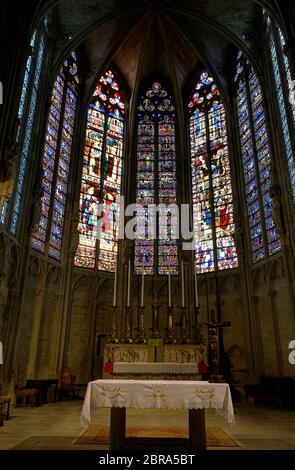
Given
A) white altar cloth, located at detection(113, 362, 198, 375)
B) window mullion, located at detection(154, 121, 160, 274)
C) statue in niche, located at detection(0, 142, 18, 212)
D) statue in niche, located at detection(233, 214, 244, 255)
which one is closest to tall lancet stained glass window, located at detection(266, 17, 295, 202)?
statue in niche, located at detection(233, 214, 244, 255)

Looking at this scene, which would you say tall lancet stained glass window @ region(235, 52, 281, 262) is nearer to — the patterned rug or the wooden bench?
the wooden bench

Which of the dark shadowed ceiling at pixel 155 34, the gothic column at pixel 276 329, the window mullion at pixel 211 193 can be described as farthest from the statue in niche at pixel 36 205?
the gothic column at pixel 276 329

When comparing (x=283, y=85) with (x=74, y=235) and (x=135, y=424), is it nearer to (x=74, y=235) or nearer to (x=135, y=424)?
(x=74, y=235)

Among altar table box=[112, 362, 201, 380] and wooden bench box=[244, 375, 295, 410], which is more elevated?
altar table box=[112, 362, 201, 380]

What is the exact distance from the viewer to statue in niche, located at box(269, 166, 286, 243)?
470 inches

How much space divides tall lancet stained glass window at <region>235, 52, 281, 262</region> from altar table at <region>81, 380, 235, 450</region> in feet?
30.9

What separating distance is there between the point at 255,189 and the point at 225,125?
14.5 feet

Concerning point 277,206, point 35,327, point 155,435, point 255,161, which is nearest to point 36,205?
point 35,327

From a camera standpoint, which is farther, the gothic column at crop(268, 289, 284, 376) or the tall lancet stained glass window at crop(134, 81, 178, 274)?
the tall lancet stained glass window at crop(134, 81, 178, 274)

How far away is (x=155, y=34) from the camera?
18.6m

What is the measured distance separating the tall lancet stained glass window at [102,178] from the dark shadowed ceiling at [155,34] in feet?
4.12

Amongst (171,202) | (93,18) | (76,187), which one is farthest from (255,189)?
(93,18)

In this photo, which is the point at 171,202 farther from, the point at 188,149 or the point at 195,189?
the point at 188,149

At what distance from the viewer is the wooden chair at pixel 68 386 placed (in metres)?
11.7
